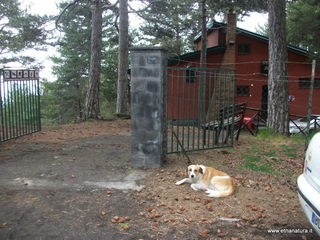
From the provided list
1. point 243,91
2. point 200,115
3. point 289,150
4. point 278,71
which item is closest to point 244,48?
point 243,91

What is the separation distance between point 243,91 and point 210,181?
49.3 ft

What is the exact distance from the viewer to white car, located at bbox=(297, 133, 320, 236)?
272cm

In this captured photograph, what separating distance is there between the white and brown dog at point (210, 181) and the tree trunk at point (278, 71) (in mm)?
5327

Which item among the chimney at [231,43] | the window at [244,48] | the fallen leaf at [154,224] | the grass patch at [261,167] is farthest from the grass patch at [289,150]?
the window at [244,48]

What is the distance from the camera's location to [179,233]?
341 centimetres

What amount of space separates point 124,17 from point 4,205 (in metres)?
12.8

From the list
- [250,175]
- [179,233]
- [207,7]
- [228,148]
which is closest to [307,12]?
[207,7]

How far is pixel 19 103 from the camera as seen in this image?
28.2 ft

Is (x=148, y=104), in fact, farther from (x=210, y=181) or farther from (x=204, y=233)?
(x=204, y=233)

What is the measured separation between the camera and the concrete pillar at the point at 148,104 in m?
5.63

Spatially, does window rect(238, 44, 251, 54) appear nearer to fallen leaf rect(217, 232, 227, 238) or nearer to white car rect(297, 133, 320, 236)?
white car rect(297, 133, 320, 236)

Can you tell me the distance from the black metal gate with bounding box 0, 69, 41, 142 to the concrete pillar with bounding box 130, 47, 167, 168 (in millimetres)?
3911

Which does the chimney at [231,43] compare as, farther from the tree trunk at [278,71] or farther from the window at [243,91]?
the tree trunk at [278,71]

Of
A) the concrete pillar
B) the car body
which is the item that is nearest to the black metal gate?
the concrete pillar
